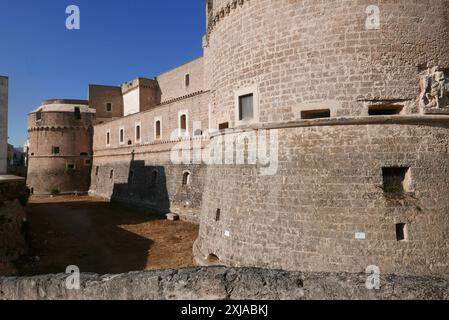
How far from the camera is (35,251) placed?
36.8 feet

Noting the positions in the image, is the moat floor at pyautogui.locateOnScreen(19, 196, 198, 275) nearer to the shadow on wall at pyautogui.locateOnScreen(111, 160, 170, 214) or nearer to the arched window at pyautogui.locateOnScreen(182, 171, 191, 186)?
the shadow on wall at pyautogui.locateOnScreen(111, 160, 170, 214)

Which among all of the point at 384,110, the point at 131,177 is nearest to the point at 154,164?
the point at 131,177

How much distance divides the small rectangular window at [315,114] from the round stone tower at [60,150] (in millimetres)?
27278

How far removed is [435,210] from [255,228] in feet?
12.4

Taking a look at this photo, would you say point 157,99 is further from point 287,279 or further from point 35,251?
point 287,279

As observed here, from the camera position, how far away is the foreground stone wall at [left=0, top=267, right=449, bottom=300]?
3482 mm

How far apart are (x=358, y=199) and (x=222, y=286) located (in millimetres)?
3868

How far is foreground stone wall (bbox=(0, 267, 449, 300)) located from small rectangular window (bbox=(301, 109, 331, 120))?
157 inches

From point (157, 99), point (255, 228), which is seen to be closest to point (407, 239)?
point (255, 228)

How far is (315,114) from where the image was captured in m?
6.98

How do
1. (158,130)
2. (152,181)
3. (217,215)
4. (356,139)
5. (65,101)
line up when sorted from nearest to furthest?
(356,139) → (217,215) → (158,130) → (152,181) → (65,101)

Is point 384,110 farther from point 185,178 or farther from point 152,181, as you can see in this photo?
point 152,181

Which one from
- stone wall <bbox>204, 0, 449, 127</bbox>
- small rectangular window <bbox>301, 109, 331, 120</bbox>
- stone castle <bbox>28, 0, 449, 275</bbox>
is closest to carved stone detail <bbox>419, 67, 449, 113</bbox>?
stone castle <bbox>28, 0, 449, 275</bbox>

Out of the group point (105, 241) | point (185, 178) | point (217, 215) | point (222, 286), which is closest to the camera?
point (222, 286)
